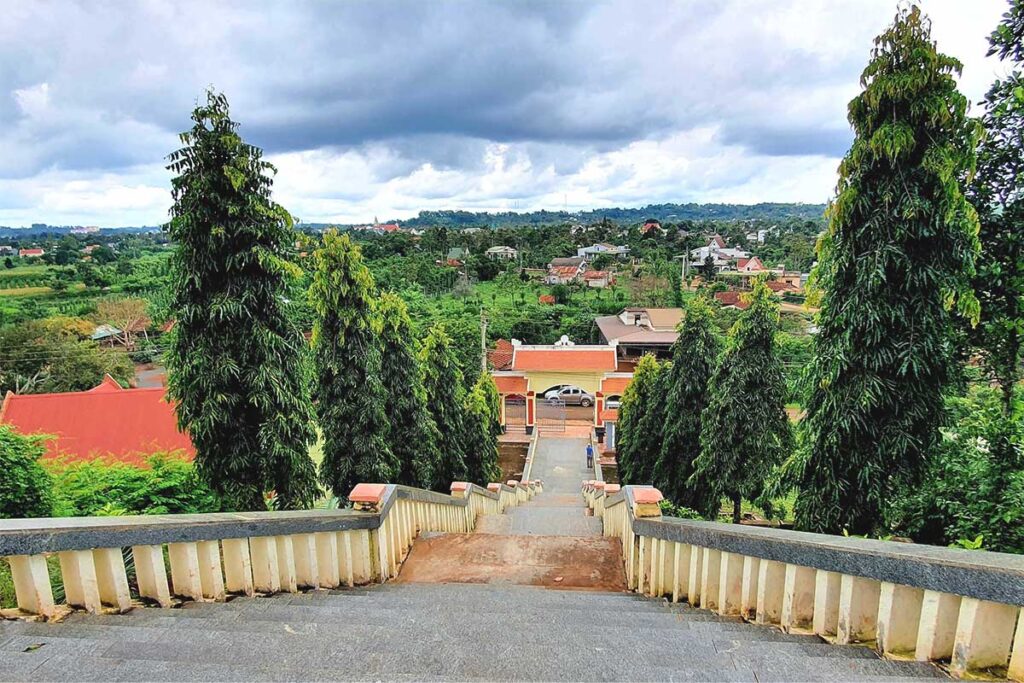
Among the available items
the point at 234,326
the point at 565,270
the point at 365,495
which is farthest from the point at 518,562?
the point at 565,270

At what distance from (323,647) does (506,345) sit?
106ft

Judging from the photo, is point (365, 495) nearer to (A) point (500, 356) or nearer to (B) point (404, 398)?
(B) point (404, 398)

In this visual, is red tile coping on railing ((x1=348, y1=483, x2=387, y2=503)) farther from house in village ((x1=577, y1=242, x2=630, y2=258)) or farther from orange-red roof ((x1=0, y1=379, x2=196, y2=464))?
house in village ((x1=577, y1=242, x2=630, y2=258))

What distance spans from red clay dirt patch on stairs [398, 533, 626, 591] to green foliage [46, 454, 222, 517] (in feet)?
11.8

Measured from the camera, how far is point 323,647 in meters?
2.12

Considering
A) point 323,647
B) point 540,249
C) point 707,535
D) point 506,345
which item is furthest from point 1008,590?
point 540,249

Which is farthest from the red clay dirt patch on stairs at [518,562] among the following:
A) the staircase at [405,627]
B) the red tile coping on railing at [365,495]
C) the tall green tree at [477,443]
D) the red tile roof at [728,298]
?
the red tile roof at [728,298]

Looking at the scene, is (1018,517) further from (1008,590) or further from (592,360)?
(592,360)

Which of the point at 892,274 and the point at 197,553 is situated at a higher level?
the point at 892,274

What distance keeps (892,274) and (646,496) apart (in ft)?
9.55

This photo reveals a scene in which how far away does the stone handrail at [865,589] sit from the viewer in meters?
1.77

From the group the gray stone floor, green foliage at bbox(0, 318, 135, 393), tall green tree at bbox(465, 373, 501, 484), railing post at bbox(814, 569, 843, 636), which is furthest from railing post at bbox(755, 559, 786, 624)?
green foliage at bbox(0, 318, 135, 393)

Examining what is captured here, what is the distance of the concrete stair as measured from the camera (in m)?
1.86

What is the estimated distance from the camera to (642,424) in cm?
1432
